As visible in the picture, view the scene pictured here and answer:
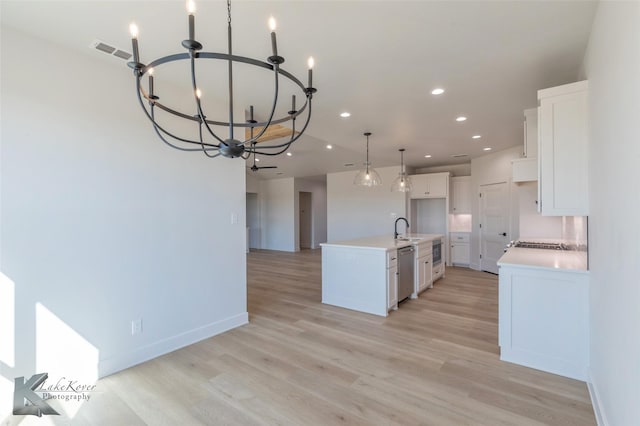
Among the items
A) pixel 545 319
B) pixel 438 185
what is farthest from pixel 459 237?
pixel 545 319

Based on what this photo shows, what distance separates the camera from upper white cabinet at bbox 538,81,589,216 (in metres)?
2.28

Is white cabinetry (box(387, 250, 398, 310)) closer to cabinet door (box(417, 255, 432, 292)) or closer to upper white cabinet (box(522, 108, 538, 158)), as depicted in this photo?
cabinet door (box(417, 255, 432, 292))

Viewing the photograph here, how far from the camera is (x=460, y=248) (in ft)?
24.5

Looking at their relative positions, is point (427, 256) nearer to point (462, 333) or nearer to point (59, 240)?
point (462, 333)

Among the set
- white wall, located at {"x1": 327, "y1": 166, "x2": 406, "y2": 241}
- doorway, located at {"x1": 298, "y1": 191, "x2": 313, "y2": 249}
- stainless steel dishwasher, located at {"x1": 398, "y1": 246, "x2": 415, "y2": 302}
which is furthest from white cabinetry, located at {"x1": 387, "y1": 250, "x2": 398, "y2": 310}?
doorway, located at {"x1": 298, "y1": 191, "x2": 313, "y2": 249}

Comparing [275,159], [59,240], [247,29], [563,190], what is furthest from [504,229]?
[59,240]

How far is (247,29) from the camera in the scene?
2057 mm

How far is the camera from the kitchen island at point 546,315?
2.38 metres

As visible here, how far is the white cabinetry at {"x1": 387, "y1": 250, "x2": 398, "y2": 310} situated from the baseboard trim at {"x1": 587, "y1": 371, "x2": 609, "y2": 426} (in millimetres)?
1992

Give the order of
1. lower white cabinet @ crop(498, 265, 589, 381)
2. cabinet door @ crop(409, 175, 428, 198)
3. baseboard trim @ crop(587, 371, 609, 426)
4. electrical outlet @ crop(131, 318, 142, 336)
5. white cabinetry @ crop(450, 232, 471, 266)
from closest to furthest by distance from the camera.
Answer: baseboard trim @ crop(587, 371, 609, 426), lower white cabinet @ crop(498, 265, 589, 381), electrical outlet @ crop(131, 318, 142, 336), white cabinetry @ crop(450, 232, 471, 266), cabinet door @ crop(409, 175, 428, 198)

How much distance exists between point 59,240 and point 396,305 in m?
3.65

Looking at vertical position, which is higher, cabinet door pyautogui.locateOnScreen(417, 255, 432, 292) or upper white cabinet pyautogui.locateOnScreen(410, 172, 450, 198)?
upper white cabinet pyautogui.locateOnScreen(410, 172, 450, 198)

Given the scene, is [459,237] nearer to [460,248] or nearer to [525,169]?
[460,248]

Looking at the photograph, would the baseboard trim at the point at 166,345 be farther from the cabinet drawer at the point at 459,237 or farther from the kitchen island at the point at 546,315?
the cabinet drawer at the point at 459,237
